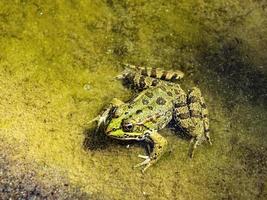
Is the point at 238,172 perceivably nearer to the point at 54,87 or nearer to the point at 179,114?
the point at 179,114

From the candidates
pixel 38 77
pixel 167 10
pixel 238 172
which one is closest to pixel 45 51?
pixel 38 77

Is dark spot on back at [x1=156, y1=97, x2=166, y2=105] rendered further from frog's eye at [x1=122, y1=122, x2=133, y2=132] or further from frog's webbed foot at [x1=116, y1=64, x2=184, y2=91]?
frog's eye at [x1=122, y1=122, x2=133, y2=132]

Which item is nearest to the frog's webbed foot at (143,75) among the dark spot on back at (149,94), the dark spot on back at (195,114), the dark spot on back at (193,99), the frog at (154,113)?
the frog at (154,113)

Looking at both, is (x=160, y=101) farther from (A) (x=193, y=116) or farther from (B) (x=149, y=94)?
(A) (x=193, y=116)

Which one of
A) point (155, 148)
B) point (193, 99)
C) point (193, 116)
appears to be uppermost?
point (193, 99)

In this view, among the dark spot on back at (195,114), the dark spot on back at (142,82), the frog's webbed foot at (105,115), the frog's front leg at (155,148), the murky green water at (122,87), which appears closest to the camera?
the murky green water at (122,87)

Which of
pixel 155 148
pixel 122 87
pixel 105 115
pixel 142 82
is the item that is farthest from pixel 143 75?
pixel 155 148

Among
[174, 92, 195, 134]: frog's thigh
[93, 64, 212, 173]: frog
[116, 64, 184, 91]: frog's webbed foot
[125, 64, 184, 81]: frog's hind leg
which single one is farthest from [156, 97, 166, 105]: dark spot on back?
[125, 64, 184, 81]: frog's hind leg

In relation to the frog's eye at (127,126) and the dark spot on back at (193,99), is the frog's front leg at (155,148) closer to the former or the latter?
the frog's eye at (127,126)
